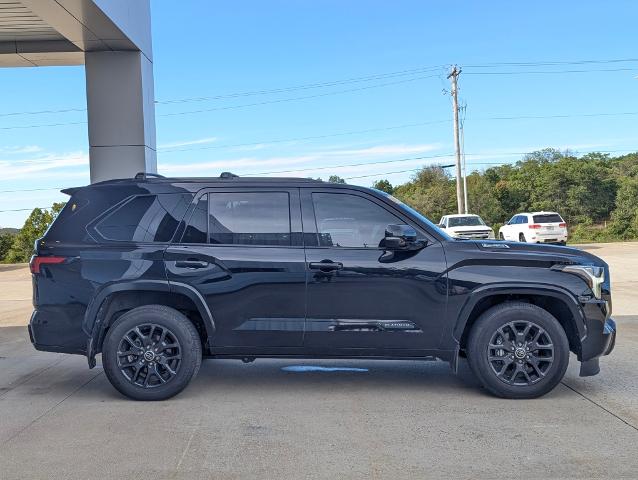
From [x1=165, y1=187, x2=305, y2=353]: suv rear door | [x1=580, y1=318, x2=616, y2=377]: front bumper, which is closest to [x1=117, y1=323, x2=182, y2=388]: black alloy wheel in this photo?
[x1=165, y1=187, x2=305, y2=353]: suv rear door

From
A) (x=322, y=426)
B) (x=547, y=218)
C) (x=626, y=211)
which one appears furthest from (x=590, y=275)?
(x=626, y=211)

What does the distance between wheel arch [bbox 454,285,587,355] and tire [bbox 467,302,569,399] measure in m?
0.14

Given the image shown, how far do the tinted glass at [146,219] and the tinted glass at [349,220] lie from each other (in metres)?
1.22

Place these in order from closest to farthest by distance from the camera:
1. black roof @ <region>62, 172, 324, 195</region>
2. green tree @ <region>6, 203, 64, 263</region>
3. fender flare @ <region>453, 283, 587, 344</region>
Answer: fender flare @ <region>453, 283, 587, 344</region> < black roof @ <region>62, 172, 324, 195</region> < green tree @ <region>6, 203, 64, 263</region>

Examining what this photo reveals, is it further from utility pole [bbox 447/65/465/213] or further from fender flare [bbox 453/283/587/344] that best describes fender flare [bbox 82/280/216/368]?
utility pole [bbox 447/65/465/213]

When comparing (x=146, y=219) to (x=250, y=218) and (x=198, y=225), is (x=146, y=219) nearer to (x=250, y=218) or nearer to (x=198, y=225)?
(x=198, y=225)

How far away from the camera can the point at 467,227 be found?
27.5 m

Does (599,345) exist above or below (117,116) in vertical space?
below

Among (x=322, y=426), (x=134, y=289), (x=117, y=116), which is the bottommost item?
(x=322, y=426)

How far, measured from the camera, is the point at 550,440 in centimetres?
469

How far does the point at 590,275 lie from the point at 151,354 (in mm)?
3825

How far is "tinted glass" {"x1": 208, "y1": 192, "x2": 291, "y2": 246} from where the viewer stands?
5.92m

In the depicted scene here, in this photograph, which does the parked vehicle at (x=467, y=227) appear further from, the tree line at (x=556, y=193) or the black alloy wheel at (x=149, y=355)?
the tree line at (x=556, y=193)

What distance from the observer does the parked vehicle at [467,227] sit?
2702 cm
